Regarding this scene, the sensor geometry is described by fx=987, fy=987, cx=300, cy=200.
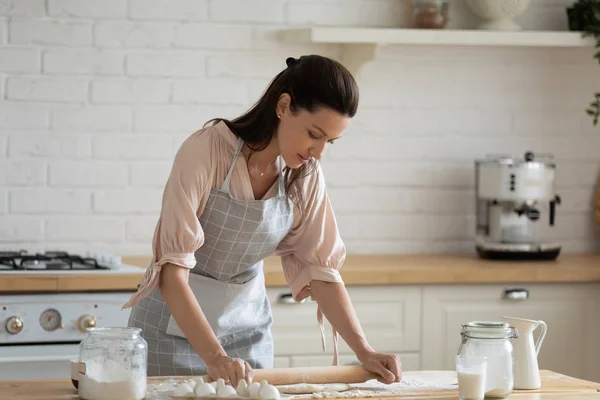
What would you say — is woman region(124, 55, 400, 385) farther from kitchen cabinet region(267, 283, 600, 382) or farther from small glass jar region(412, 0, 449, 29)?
small glass jar region(412, 0, 449, 29)

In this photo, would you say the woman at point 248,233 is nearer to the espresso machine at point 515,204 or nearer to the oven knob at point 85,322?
the oven knob at point 85,322

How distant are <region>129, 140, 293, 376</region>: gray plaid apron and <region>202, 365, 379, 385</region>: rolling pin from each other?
376 millimetres

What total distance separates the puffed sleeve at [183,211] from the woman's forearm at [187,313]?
0.02m

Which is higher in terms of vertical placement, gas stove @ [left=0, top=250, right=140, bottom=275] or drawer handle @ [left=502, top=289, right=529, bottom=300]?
gas stove @ [left=0, top=250, right=140, bottom=275]

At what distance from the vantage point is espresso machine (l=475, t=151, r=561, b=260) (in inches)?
146

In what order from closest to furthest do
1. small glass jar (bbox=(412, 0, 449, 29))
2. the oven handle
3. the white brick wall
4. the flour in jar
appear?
the flour in jar < the oven handle < the white brick wall < small glass jar (bbox=(412, 0, 449, 29))

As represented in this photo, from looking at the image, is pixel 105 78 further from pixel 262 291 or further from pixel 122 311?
pixel 262 291

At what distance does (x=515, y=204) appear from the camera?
3.80m

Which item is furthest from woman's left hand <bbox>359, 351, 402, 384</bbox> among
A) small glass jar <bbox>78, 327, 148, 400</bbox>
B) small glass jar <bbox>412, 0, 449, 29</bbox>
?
small glass jar <bbox>412, 0, 449, 29</bbox>

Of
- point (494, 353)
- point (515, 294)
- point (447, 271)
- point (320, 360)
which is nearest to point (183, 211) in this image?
point (494, 353)

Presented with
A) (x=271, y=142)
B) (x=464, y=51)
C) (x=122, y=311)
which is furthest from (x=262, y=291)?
(x=464, y=51)

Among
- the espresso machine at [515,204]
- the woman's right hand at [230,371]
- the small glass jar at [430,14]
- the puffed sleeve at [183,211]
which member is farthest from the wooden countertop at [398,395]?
the small glass jar at [430,14]

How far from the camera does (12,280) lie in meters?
2.99

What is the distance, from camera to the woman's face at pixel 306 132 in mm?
2102
